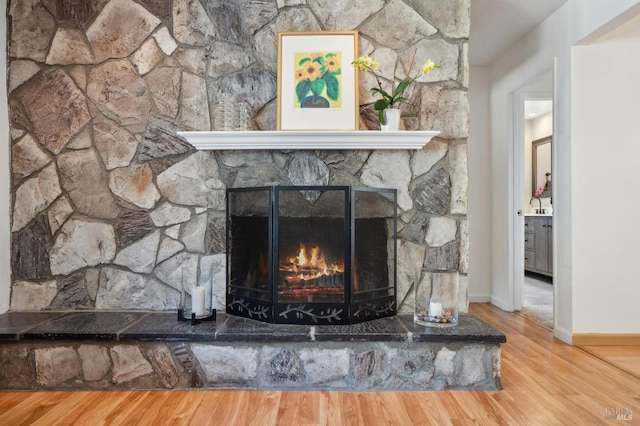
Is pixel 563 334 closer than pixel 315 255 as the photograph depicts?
No

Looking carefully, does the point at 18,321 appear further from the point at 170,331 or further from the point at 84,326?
the point at 170,331

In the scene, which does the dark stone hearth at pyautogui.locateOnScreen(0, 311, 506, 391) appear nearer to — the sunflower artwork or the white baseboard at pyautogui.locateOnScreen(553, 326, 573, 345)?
the white baseboard at pyautogui.locateOnScreen(553, 326, 573, 345)

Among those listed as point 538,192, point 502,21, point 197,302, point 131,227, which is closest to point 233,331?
point 197,302

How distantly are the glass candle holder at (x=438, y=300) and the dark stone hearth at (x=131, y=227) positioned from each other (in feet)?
5.55

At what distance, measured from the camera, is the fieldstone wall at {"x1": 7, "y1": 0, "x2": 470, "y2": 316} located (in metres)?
2.36

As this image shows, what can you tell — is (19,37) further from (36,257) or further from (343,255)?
(343,255)

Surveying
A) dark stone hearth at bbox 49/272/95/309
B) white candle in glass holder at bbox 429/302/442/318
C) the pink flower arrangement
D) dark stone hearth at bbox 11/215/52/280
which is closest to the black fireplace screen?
white candle in glass holder at bbox 429/302/442/318

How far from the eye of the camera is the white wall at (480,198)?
3.88m

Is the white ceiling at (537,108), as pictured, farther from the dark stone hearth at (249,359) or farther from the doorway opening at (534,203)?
the dark stone hearth at (249,359)

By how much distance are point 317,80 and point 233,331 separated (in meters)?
1.53

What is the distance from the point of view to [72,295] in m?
2.38

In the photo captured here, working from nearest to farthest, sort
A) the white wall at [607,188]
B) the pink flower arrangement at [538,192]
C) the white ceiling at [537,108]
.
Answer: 1. the white wall at [607,188]
2. the white ceiling at [537,108]
3. the pink flower arrangement at [538,192]

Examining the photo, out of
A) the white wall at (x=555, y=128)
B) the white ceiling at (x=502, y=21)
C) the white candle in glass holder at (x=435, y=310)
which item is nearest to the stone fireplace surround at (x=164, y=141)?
the white candle in glass holder at (x=435, y=310)

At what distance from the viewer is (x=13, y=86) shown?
94.0 inches
